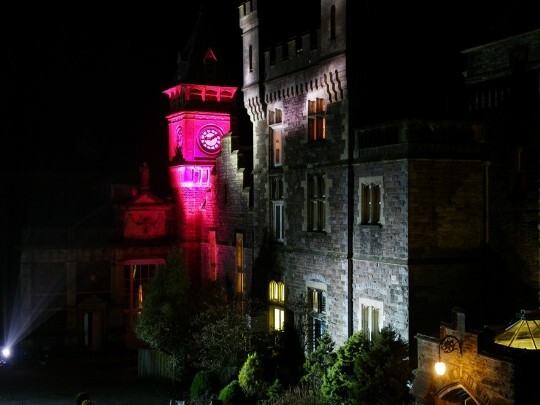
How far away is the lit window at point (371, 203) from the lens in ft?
87.5

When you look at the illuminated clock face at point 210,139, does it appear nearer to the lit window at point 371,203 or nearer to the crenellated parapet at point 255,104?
the crenellated parapet at point 255,104

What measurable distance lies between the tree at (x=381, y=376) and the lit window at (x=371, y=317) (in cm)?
268

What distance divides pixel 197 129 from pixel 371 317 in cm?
2022

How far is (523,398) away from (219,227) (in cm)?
2482

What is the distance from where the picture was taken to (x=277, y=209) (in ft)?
114

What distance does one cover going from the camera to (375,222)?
1057 inches

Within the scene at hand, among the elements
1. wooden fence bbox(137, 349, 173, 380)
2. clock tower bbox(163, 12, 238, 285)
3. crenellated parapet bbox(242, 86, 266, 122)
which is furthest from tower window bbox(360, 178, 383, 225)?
clock tower bbox(163, 12, 238, 285)

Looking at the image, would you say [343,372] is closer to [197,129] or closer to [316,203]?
[316,203]

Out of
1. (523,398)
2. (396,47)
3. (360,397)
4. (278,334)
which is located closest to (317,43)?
(396,47)

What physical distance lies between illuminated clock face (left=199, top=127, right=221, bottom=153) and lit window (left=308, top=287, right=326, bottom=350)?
15315 millimetres

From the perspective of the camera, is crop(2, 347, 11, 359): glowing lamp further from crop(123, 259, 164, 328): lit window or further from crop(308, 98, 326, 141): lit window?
crop(308, 98, 326, 141): lit window

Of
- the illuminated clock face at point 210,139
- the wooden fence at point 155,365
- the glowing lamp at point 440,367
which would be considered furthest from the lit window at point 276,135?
the glowing lamp at point 440,367

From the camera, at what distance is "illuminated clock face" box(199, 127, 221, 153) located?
44094 millimetres

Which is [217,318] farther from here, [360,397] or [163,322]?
[360,397]
